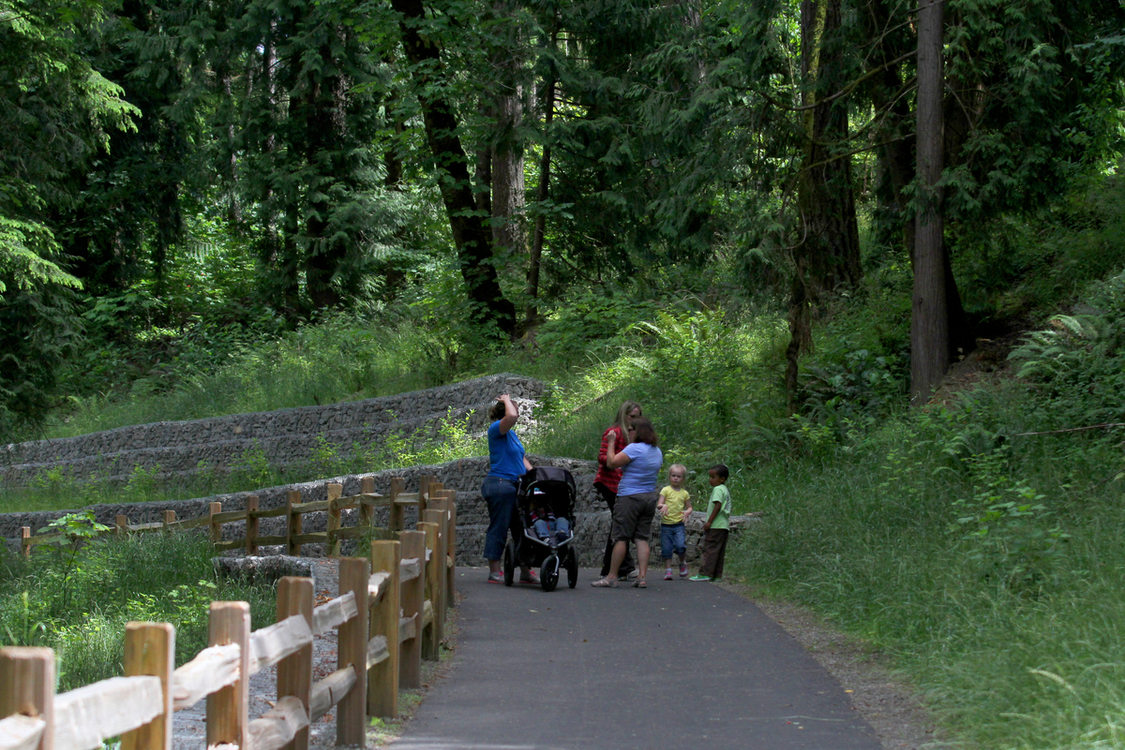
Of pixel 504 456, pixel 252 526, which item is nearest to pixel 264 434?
pixel 252 526

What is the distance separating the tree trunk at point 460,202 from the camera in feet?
82.1

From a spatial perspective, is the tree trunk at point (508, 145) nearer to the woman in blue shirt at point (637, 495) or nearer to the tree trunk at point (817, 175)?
the tree trunk at point (817, 175)

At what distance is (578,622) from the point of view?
972 centimetres

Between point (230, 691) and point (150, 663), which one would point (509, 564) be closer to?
point (230, 691)

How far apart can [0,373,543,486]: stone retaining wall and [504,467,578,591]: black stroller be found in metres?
8.11

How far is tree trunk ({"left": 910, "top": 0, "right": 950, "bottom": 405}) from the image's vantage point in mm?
13914

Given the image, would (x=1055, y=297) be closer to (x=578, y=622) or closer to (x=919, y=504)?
(x=919, y=504)

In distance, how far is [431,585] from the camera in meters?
8.28

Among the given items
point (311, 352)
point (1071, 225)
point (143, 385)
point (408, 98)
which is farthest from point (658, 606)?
point (143, 385)

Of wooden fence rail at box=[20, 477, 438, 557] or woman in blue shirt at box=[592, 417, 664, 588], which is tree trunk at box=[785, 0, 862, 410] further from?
wooden fence rail at box=[20, 477, 438, 557]

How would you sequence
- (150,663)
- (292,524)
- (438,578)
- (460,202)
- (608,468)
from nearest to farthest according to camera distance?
(150,663), (438,578), (608,468), (292,524), (460,202)

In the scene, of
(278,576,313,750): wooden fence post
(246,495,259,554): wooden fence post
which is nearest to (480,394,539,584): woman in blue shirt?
(246,495,259,554): wooden fence post

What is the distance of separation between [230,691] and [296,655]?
80 centimetres

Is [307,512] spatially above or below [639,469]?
below
